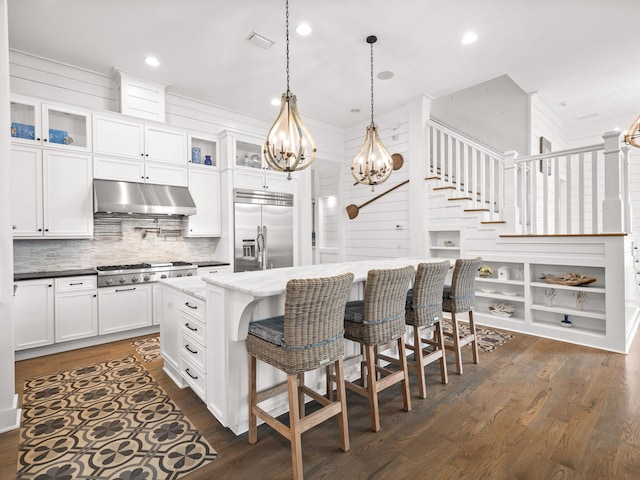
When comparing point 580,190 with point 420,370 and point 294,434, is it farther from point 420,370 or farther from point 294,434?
point 294,434

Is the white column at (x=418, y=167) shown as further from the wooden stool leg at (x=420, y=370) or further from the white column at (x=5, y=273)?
the white column at (x=5, y=273)

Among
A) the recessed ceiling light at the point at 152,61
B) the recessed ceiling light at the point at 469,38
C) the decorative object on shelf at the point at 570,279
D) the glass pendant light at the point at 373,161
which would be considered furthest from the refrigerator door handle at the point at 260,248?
the decorative object on shelf at the point at 570,279

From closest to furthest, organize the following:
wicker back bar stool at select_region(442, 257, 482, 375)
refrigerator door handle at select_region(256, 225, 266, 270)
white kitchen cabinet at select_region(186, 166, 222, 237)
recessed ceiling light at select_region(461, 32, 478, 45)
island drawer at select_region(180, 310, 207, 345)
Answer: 1. island drawer at select_region(180, 310, 207, 345)
2. wicker back bar stool at select_region(442, 257, 482, 375)
3. recessed ceiling light at select_region(461, 32, 478, 45)
4. white kitchen cabinet at select_region(186, 166, 222, 237)
5. refrigerator door handle at select_region(256, 225, 266, 270)

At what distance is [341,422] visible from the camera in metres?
1.95

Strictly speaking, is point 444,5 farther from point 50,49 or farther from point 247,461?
point 50,49

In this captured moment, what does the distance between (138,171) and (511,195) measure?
5.00 m

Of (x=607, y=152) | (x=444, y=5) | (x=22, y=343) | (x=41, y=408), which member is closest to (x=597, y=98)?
(x=607, y=152)

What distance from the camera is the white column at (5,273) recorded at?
2.15 m

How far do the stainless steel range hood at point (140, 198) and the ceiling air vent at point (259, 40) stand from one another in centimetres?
218

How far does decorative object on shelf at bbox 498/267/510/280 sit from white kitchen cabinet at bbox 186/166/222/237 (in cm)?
409

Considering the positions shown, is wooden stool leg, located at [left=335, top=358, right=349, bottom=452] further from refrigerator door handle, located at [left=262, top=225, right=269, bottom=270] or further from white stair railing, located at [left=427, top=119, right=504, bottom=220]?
white stair railing, located at [left=427, top=119, right=504, bottom=220]

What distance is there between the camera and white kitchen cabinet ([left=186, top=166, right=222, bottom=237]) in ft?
16.0

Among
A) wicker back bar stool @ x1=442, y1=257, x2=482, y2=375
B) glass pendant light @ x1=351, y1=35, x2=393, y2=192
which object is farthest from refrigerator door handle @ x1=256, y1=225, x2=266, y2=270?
wicker back bar stool @ x1=442, y1=257, x2=482, y2=375

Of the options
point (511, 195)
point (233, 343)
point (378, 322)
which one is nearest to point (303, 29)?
point (378, 322)
